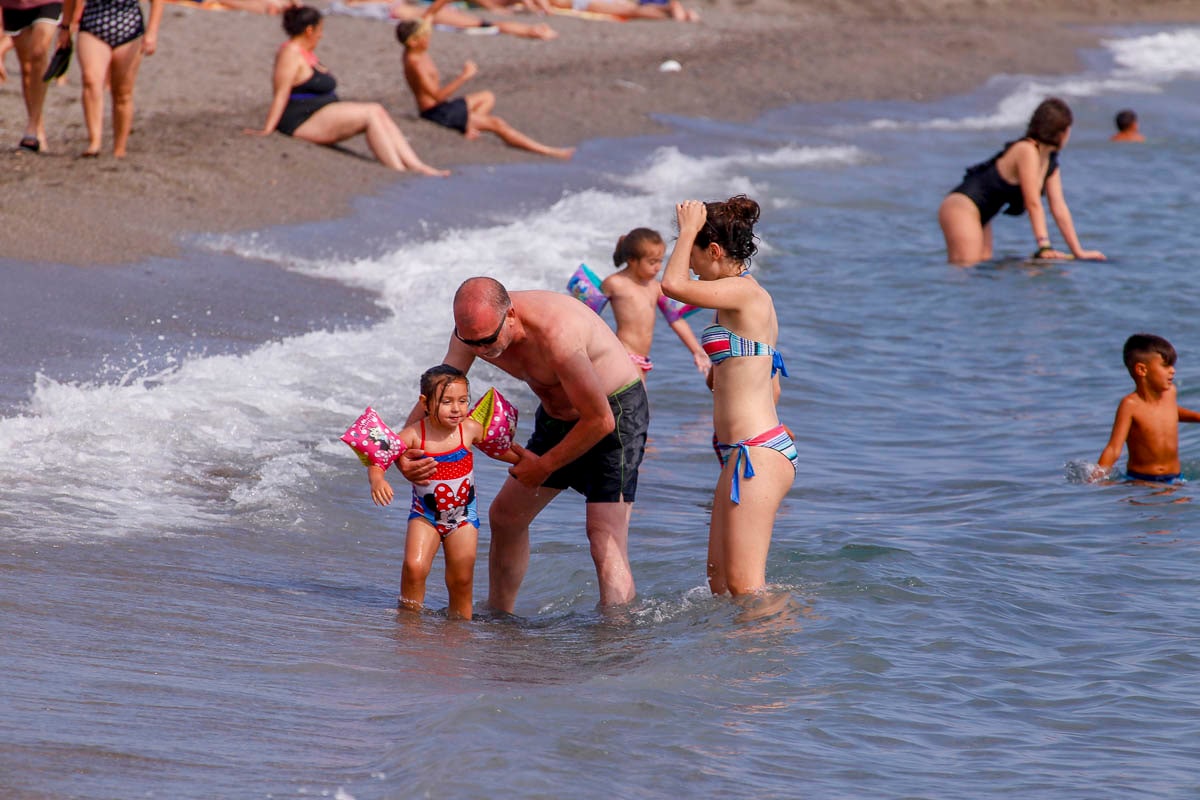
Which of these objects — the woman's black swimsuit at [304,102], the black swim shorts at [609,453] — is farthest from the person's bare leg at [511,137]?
the black swim shorts at [609,453]

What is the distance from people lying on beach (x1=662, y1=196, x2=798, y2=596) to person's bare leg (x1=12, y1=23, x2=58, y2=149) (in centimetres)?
795

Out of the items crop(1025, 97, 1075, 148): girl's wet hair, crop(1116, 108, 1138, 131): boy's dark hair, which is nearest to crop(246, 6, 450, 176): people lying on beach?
crop(1025, 97, 1075, 148): girl's wet hair

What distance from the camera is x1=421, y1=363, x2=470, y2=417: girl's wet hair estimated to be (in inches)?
199

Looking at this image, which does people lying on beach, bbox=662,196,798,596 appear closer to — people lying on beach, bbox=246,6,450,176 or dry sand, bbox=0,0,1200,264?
dry sand, bbox=0,0,1200,264

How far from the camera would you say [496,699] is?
440 cm

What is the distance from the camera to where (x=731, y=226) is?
5012 mm

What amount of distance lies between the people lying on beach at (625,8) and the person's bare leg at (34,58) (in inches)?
660

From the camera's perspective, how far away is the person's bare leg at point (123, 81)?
11.3 metres

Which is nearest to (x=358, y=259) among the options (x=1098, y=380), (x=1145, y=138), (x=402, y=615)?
(x=1098, y=380)

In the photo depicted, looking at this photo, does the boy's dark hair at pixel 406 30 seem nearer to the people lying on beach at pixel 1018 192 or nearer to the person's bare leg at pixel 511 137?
the person's bare leg at pixel 511 137

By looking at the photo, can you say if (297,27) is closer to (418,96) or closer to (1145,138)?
(418,96)

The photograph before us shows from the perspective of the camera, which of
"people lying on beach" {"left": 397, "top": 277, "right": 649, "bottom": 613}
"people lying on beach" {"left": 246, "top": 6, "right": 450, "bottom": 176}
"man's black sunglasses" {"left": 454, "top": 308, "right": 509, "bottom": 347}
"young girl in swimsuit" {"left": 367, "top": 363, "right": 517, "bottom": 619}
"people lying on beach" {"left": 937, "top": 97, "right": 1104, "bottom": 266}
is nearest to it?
"man's black sunglasses" {"left": 454, "top": 308, "right": 509, "bottom": 347}

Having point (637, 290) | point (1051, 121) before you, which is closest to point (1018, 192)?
point (1051, 121)

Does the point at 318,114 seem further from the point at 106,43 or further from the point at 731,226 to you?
the point at 731,226
